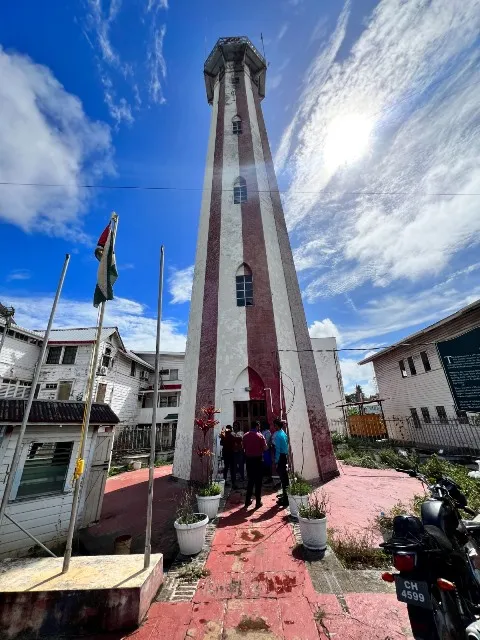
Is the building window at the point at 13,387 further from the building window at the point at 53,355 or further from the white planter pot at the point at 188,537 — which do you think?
the white planter pot at the point at 188,537

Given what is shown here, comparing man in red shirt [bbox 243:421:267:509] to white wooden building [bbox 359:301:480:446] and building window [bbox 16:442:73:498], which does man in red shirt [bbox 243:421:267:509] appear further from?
white wooden building [bbox 359:301:480:446]

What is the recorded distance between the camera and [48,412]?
643cm

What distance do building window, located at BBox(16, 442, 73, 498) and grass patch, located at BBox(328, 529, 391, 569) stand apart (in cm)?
602

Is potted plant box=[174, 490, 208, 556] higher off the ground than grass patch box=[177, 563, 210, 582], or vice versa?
potted plant box=[174, 490, 208, 556]

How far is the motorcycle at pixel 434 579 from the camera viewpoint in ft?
8.25

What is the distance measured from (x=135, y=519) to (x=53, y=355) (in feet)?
60.3

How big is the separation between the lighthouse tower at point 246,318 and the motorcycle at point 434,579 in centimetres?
765

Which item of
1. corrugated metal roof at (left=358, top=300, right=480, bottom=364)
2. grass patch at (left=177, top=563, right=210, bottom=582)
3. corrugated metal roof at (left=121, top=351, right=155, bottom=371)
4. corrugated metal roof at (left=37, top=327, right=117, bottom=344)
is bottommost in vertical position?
grass patch at (left=177, top=563, right=210, bottom=582)

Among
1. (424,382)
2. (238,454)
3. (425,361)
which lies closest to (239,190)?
(238,454)

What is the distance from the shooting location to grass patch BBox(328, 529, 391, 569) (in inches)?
175

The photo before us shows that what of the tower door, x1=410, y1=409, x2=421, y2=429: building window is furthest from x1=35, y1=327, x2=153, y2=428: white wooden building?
x1=410, y1=409, x2=421, y2=429: building window

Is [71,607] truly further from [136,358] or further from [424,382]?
[136,358]

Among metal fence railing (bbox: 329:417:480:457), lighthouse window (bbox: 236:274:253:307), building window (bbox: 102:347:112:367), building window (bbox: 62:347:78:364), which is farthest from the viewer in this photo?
building window (bbox: 102:347:112:367)

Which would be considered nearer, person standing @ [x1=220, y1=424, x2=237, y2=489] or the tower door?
person standing @ [x1=220, y1=424, x2=237, y2=489]
